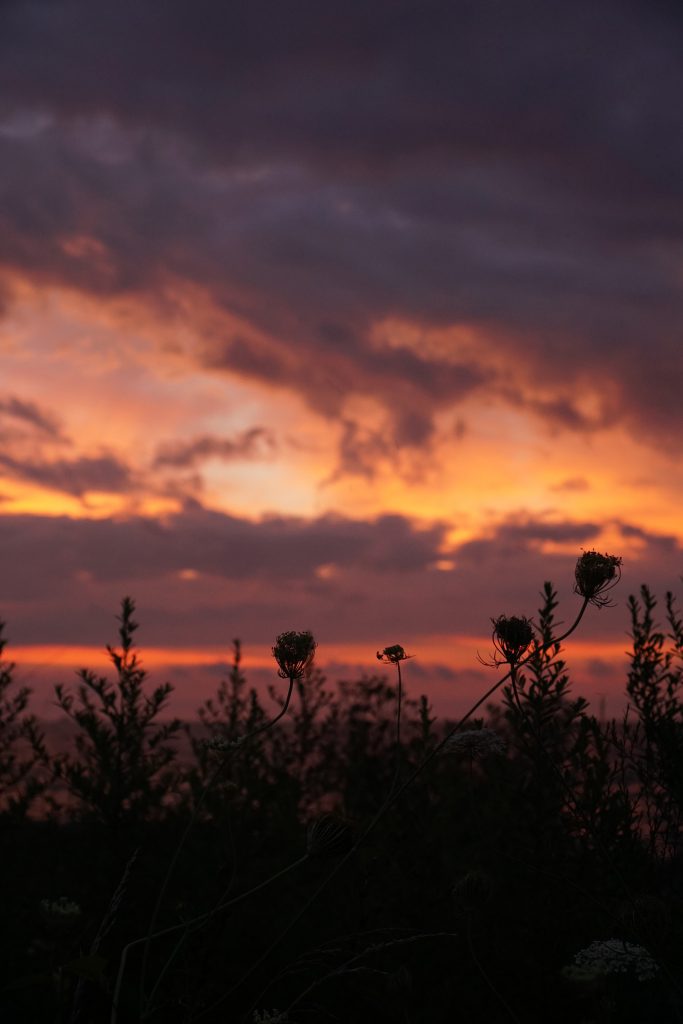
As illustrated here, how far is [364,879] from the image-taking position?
171 inches

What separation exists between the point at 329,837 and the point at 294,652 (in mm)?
772

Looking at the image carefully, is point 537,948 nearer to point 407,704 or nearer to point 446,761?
point 446,761

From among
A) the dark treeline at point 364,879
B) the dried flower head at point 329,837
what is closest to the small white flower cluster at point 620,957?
the dark treeline at point 364,879

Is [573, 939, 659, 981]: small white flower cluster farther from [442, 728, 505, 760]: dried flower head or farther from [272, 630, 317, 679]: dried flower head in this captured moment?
[272, 630, 317, 679]: dried flower head

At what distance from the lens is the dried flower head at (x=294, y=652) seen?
12.6 ft

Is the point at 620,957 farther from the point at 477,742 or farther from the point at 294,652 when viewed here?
the point at 294,652

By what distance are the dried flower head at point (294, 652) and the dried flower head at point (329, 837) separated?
0.63m

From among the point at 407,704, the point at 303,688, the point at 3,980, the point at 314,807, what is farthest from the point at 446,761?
the point at 3,980

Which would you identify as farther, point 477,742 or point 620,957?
point 477,742

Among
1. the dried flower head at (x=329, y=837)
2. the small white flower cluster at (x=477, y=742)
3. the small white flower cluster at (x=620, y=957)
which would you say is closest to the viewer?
the dried flower head at (x=329, y=837)

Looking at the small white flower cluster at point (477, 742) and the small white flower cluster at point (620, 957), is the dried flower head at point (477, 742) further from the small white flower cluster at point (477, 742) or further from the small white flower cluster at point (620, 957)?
the small white flower cluster at point (620, 957)

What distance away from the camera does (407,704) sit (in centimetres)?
1300

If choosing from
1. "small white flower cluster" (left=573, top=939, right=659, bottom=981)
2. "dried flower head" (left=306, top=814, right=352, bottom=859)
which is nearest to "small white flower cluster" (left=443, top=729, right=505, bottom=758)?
"dried flower head" (left=306, top=814, right=352, bottom=859)

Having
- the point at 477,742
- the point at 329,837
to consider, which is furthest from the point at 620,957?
the point at 329,837
